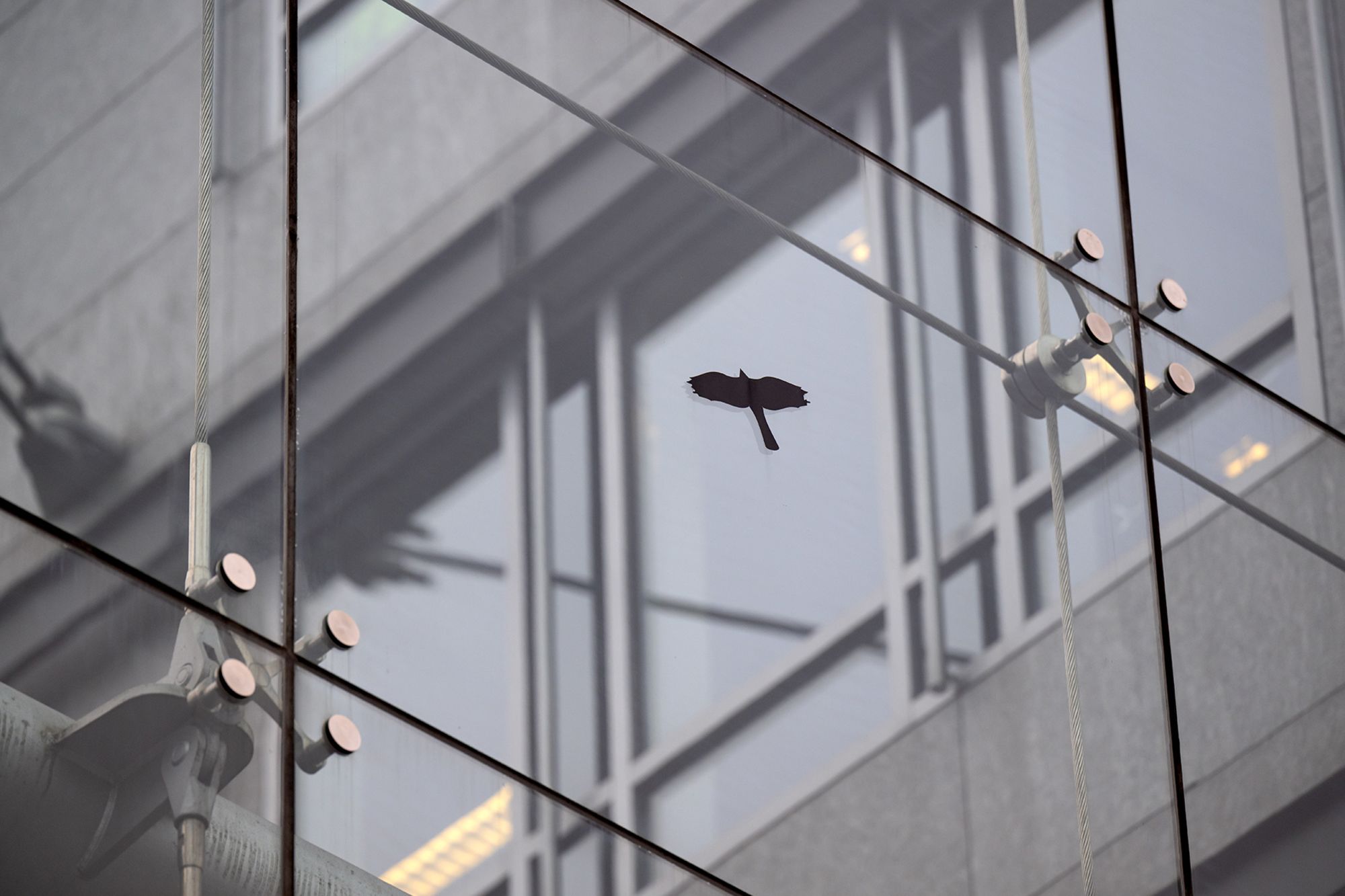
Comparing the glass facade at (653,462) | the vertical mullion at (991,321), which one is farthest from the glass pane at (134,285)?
the vertical mullion at (991,321)

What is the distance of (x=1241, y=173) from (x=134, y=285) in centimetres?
275

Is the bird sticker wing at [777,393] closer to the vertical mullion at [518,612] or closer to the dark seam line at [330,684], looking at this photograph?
the vertical mullion at [518,612]

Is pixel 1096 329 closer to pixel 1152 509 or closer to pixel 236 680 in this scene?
pixel 1152 509

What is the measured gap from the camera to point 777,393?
14.0ft

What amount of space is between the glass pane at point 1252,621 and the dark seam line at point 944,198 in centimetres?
4

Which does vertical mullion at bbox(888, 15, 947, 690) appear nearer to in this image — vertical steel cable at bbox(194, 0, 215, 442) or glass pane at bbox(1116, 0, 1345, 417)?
glass pane at bbox(1116, 0, 1345, 417)

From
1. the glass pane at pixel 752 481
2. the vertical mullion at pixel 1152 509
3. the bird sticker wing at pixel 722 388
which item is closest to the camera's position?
the glass pane at pixel 752 481

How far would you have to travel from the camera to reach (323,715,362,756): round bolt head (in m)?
3.49

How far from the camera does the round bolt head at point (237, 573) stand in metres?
3.49

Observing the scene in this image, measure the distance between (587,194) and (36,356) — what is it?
3.63 ft

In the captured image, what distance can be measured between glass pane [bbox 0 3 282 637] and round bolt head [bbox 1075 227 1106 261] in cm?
181

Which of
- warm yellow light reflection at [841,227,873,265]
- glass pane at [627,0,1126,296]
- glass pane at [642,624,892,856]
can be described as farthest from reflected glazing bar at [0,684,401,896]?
glass pane at [627,0,1126,296]

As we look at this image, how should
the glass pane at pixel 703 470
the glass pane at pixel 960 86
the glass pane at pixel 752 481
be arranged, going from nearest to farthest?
the glass pane at pixel 703 470
the glass pane at pixel 752 481
the glass pane at pixel 960 86

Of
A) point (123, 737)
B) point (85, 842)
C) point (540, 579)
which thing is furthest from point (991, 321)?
point (85, 842)
